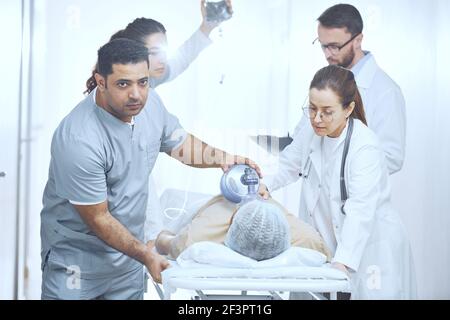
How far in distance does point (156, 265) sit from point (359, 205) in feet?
2.84

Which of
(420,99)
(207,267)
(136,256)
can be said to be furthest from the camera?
(420,99)

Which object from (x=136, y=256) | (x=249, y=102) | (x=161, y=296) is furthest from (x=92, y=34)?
(x=161, y=296)

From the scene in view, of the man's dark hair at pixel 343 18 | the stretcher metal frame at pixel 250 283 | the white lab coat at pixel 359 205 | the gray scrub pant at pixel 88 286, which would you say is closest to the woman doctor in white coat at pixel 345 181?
the white lab coat at pixel 359 205

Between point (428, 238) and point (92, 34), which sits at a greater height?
point (92, 34)

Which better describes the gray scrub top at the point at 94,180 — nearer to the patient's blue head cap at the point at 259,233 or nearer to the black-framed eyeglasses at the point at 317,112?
the patient's blue head cap at the point at 259,233

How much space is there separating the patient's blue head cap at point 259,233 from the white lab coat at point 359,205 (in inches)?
8.7

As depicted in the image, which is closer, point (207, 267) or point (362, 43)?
point (207, 267)

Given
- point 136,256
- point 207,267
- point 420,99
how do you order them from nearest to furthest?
point 207,267 < point 136,256 < point 420,99

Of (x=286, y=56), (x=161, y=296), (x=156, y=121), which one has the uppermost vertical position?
(x=286, y=56)

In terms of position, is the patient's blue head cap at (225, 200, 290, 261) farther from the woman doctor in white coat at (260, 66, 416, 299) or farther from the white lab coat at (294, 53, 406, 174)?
the white lab coat at (294, 53, 406, 174)

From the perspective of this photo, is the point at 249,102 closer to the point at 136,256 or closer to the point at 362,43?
the point at 362,43

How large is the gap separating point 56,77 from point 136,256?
79 centimetres

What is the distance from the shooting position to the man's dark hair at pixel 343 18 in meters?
2.89

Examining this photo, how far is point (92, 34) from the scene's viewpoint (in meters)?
2.79
